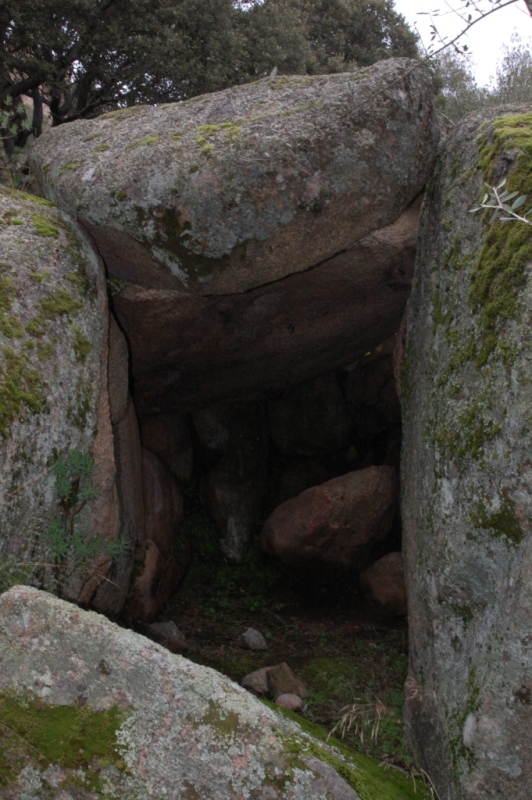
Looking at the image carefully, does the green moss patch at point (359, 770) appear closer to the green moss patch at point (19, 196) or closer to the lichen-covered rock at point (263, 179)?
the lichen-covered rock at point (263, 179)

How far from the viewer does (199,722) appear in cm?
274

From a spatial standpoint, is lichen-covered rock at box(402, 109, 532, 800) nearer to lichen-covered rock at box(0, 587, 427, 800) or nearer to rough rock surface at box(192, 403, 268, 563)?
lichen-covered rock at box(0, 587, 427, 800)

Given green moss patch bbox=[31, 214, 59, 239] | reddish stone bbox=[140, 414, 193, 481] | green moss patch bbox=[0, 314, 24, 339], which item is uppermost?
green moss patch bbox=[31, 214, 59, 239]

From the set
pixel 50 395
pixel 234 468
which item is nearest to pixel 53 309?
pixel 50 395

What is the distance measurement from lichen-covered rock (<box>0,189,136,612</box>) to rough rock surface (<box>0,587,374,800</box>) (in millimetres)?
824

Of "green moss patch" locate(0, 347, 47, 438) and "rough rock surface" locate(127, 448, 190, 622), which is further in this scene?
"rough rock surface" locate(127, 448, 190, 622)

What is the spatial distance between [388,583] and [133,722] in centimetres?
453

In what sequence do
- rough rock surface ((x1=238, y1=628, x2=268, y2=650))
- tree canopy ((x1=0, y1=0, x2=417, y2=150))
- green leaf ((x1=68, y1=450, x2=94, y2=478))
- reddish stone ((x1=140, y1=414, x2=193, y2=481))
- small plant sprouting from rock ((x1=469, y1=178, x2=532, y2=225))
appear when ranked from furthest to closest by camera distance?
1. tree canopy ((x1=0, y1=0, x2=417, y2=150))
2. reddish stone ((x1=140, y1=414, x2=193, y2=481))
3. rough rock surface ((x1=238, y1=628, x2=268, y2=650))
4. green leaf ((x1=68, y1=450, x2=94, y2=478))
5. small plant sprouting from rock ((x1=469, y1=178, x2=532, y2=225))

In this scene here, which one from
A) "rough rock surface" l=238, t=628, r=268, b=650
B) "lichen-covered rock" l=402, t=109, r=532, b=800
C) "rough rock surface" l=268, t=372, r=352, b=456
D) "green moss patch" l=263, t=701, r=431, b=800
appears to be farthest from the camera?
"rough rock surface" l=268, t=372, r=352, b=456

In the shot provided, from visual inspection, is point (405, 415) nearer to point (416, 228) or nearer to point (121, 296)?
point (416, 228)

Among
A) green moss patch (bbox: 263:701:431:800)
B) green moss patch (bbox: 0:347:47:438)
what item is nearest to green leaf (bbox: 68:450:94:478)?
green moss patch (bbox: 0:347:47:438)

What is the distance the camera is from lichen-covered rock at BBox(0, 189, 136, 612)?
3943 millimetres

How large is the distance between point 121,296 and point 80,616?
3368mm

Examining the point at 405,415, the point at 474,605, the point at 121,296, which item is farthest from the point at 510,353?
the point at 121,296
